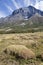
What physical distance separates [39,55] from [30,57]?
1.45 m

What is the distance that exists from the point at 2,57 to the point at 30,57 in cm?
347

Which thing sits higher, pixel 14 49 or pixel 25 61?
pixel 14 49

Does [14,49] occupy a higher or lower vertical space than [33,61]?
higher

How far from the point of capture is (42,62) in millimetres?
19906

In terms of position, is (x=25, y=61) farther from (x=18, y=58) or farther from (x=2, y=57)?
(x=2, y=57)

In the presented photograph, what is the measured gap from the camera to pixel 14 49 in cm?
2170

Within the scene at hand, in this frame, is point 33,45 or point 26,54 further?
point 33,45

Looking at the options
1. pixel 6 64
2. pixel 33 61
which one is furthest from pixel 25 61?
pixel 6 64

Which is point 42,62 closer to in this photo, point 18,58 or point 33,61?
point 33,61

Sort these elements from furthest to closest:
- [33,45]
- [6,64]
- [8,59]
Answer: [33,45], [8,59], [6,64]

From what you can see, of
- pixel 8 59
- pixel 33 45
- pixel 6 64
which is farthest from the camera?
pixel 33 45

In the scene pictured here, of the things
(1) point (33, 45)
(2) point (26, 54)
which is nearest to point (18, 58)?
(2) point (26, 54)

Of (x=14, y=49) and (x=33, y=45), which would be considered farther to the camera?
(x=33, y=45)

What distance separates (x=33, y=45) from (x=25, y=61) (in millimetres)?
8361
